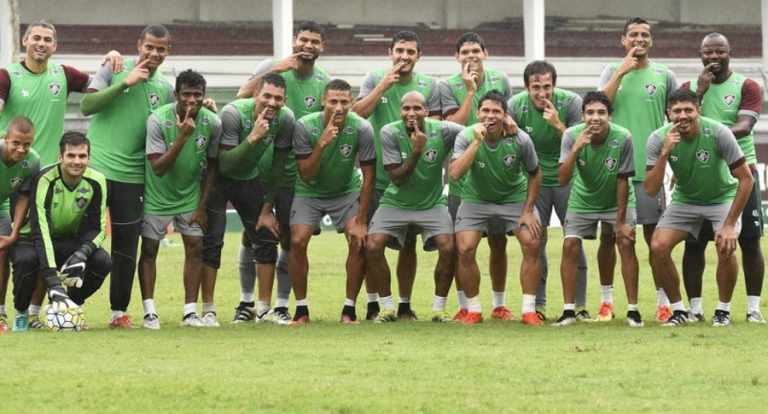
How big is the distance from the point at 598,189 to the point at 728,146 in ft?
3.47

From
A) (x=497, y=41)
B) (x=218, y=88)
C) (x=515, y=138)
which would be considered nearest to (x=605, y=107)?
(x=515, y=138)

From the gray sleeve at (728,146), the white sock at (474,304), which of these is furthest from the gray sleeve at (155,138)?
the gray sleeve at (728,146)

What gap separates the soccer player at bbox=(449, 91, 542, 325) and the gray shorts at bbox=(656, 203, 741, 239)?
978 mm

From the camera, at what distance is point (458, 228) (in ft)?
42.2

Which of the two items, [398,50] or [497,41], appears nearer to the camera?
[398,50]

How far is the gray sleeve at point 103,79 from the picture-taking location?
1230 cm

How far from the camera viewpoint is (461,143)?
12492 millimetres

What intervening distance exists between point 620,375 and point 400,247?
414 cm

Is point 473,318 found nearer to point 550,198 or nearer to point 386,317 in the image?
point 386,317

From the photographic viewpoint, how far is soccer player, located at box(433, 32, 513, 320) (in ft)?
43.0

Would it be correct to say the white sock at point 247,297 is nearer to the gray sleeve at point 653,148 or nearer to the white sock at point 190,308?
the white sock at point 190,308

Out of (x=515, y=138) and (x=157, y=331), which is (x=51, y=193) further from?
(x=515, y=138)

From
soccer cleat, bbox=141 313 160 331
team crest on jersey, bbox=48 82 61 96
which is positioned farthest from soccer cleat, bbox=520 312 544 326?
team crest on jersey, bbox=48 82 61 96

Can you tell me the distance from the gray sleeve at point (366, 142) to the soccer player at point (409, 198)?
94 millimetres
